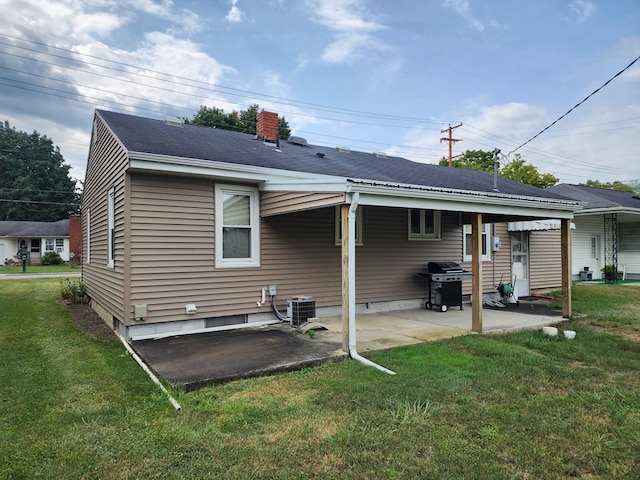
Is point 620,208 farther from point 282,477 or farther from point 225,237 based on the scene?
point 282,477

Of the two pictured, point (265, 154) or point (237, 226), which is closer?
point (237, 226)

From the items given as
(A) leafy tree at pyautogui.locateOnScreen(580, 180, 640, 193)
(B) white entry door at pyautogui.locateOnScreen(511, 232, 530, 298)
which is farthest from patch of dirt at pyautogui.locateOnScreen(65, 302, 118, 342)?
(A) leafy tree at pyautogui.locateOnScreen(580, 180, 640, 193)

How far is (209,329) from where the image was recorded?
275 inches

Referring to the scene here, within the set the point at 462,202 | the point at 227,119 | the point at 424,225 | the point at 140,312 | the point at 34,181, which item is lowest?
the point at 140,312

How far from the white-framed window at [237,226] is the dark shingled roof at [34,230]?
108 ft

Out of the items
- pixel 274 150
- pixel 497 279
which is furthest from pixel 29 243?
pixel 497 279

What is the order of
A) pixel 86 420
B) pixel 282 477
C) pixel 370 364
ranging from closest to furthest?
pixel 282 477, pixel 86 420, pixel 370 364

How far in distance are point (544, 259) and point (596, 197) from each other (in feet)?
23.1

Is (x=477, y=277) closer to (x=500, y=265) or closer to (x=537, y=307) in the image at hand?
(x=537, y=307)

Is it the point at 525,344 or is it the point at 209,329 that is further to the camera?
the point at 209,329

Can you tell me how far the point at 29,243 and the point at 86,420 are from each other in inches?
1500

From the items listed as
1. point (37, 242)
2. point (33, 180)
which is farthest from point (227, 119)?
point (33, 180)

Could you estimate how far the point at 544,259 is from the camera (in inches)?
520

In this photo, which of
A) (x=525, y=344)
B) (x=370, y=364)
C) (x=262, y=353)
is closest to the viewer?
(x=370, y=364)
